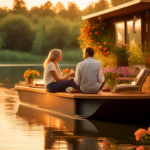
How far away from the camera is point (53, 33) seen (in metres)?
66.2

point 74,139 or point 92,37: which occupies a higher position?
point 92,37

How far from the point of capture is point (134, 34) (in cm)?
1329

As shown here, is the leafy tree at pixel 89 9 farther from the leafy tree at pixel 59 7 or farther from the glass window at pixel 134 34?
the glass window at pixel 134 34

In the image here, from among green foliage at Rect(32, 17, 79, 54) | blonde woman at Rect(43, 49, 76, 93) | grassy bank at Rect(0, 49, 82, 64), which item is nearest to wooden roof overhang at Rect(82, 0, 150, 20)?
blonde woman at Rect(43, 49, 76, 93)

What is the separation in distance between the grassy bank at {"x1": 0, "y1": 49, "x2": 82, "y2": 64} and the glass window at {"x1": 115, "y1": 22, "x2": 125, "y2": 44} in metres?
46.2

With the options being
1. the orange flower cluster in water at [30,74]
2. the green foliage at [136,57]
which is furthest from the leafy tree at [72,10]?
the orange flower cluster in water at [30,74]

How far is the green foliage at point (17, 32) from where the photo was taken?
64250mm

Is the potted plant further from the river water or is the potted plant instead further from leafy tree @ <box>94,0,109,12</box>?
leafy tree @ <box>94,0,109,12</box>

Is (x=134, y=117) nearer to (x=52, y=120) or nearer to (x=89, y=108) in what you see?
(x=89, y=108)

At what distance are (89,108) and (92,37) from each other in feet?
21.5

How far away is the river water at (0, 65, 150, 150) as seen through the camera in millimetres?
5609

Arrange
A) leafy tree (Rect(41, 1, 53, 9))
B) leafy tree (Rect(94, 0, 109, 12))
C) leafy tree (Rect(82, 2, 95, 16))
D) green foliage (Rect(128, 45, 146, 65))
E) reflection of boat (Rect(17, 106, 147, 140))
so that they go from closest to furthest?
reflection of boat (Rect(17, 106, 147, 140)) < green foliage (Rect(128, 45, 146, 65)) < leafy tree (Rect(82, 2, 95, 16)) < leafy tree (Rect(41, 1, 53, 9)) < leafy tree (Rect(94, 0, 109, 12))

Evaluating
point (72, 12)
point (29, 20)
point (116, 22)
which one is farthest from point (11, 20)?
point (116, 22)

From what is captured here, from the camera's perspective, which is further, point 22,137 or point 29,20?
point 29,20
